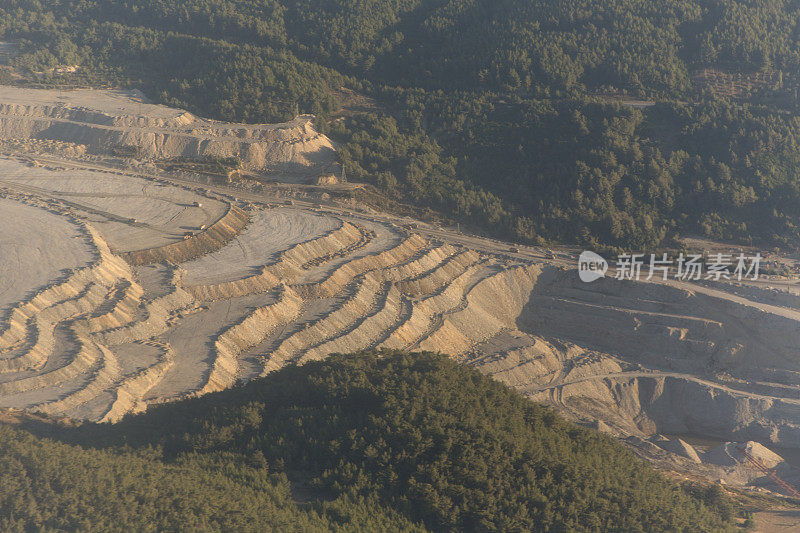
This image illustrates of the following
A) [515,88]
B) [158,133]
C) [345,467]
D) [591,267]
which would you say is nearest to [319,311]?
[345,467]

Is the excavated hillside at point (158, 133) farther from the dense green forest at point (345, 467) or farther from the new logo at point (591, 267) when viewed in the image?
the dense green forest at point (345, 467)

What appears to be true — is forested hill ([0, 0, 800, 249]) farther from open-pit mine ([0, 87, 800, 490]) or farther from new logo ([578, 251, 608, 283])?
open-pit mine ([0, 87, 800, 490])

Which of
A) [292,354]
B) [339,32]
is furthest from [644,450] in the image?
[339,32]

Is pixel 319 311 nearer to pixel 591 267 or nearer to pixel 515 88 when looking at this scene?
pixel 591 267

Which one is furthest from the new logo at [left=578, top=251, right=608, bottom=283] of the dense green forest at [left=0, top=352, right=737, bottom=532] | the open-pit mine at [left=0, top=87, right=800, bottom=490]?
the dense green forest at [left=0, top=352, right=737, bottom=532]

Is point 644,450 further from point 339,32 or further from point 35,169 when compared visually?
point 339,32

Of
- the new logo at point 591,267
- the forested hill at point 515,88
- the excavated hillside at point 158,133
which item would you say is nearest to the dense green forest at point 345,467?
the new logo at point 591,267
